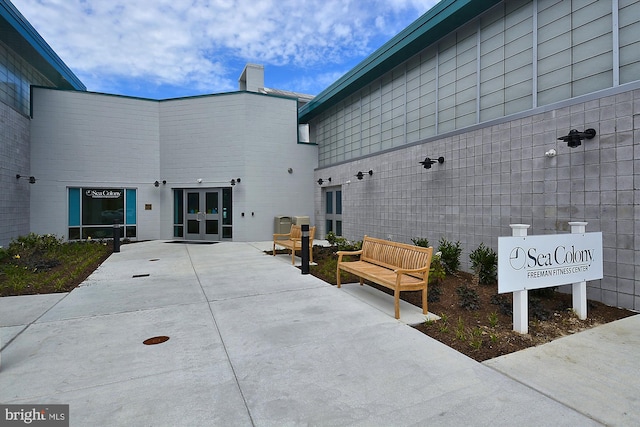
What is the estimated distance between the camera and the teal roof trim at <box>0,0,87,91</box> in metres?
10.2

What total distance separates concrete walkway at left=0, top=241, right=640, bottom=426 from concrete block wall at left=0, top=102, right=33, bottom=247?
27.8 ft

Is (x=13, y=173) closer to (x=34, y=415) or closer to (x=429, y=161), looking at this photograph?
(x=34, y=415)

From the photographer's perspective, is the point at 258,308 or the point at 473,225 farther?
the point at 473,225

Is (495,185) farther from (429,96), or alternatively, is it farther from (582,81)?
(429,96)

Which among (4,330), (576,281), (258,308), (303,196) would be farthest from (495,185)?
(303,196)

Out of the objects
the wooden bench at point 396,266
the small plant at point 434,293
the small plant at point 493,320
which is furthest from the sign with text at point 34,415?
the small plant at point 434,293

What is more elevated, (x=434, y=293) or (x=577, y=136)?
(x=577, y=136)

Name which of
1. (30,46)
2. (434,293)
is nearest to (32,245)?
(30,46)

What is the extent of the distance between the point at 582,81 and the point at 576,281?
12.2 ft

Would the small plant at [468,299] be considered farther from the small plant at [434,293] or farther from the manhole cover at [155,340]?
the manhole cover at [155,340]

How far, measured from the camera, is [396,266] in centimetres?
617

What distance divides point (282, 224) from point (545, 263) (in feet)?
40.6

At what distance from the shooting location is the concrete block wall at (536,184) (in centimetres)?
500

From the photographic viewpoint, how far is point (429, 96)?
9.61 m
